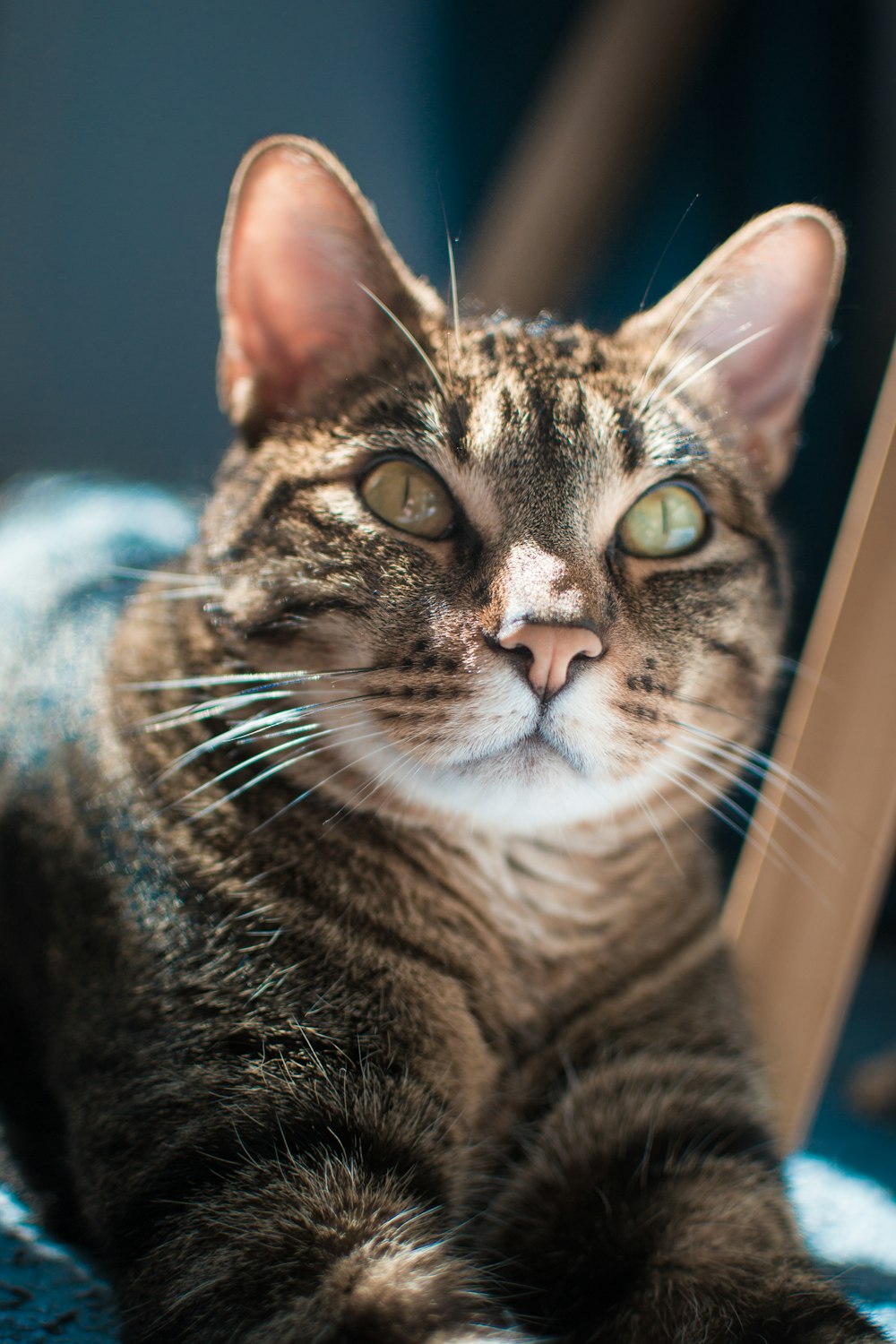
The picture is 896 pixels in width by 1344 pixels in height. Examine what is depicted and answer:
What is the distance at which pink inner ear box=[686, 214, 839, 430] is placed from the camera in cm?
89

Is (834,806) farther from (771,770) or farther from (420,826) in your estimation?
(420,826)

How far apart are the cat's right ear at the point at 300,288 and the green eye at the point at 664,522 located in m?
0.26

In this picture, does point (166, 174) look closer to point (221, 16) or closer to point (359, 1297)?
point (221, 16)

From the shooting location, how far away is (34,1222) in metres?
0.79

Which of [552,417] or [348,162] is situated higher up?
[348,162]

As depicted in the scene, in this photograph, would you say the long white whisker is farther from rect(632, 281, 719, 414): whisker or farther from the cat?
rect(632, 281, 719, 414): whisker

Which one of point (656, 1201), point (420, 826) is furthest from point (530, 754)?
point (656, 1201)

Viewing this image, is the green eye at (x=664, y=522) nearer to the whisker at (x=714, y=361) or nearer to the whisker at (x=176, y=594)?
the whisker at (x=714, y=361)

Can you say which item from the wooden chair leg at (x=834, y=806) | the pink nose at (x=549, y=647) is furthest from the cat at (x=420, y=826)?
the wooden chair leg at (x=834, y=806)

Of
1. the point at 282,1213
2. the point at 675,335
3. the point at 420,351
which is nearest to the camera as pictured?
the point at 282,1213

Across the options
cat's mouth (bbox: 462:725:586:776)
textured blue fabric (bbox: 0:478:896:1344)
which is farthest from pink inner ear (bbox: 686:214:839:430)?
textured blue fabric (bbox: 0:478:896:1344)

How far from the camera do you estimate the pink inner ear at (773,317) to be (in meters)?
0.89

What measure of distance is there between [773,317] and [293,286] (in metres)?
0.44

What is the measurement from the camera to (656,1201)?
75 centimetres
